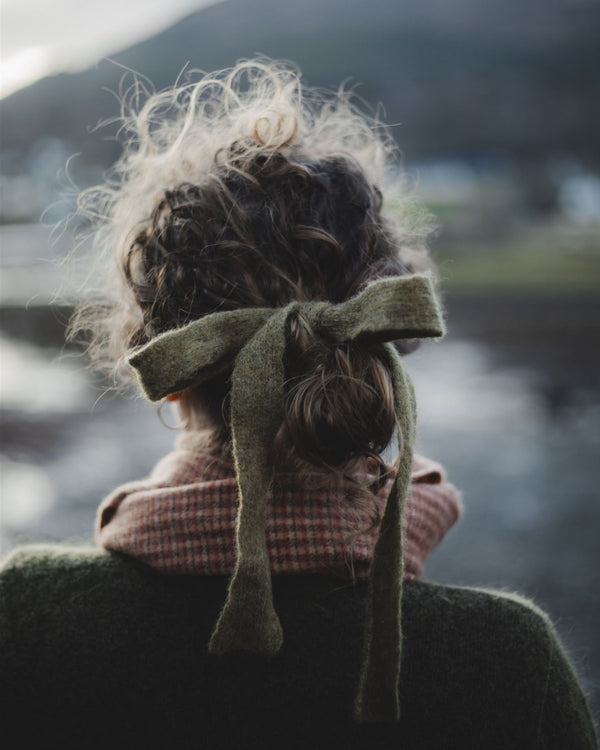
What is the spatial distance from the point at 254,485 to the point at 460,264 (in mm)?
9204

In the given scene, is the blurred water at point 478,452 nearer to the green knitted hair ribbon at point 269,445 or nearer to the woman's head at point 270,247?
the woman's head at point 270,247

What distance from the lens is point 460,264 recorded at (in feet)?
31.1

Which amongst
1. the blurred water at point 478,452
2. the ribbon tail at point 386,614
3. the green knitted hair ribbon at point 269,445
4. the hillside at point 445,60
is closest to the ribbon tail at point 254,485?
the green knitted hair ribbon at point 269,445

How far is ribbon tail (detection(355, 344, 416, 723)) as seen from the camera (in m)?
0.72

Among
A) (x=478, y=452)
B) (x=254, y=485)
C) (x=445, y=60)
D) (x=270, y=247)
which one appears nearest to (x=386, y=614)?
(x=254, y=485)

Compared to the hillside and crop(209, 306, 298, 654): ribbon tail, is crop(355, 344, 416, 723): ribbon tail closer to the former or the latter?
crop(209, 306, 298, 654): ribbon tail

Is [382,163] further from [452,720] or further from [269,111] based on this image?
[452,720]

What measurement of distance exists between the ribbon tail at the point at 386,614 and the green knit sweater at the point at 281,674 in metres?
0.11

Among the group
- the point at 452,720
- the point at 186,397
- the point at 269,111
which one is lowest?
the point at 452,720

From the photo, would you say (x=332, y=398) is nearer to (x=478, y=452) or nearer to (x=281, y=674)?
(x=281, y=674)

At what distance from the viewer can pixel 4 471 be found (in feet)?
11.7

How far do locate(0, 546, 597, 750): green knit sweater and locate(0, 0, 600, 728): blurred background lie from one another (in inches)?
26.2

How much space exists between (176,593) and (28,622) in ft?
0.67

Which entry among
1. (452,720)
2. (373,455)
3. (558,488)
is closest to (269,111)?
(373,455)
